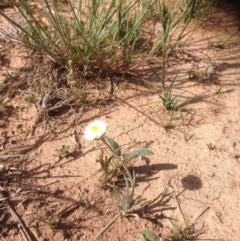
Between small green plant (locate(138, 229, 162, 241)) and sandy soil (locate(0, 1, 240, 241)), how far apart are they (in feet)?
0.15

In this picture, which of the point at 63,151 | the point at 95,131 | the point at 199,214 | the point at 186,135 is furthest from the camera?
the point at 186,135

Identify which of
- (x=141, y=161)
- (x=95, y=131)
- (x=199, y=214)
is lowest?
(x=199, y=214)

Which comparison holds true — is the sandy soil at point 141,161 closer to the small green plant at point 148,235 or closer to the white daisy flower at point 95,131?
the small green plant at point 148,235

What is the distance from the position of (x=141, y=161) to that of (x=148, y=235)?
1.08 ft

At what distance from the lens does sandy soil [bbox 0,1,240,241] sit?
4.03 ft

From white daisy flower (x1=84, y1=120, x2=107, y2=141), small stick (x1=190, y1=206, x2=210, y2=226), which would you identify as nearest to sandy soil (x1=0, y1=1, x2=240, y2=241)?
small stick (x1=190, y1=206, x2=210, y2=226)

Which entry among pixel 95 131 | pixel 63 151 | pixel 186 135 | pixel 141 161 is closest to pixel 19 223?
pixel 63 151

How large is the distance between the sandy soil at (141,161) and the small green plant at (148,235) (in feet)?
0.15

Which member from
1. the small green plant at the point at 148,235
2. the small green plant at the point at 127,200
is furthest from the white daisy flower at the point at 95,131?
the small green plant at the point at 148,235

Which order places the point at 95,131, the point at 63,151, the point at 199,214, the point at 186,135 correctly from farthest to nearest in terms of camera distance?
the point at 186,135, the point at 63,151, the point at 199,214, the point at 95,131

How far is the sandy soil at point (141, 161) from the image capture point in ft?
4.03

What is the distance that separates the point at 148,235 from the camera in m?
1.16

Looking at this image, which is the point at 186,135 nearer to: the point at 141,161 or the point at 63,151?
the point at 141,161

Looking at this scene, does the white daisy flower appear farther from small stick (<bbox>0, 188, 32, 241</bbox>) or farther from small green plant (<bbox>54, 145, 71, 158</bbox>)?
small stick (<bbox>0, 188, 32, 241</bbox>)
